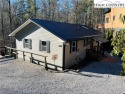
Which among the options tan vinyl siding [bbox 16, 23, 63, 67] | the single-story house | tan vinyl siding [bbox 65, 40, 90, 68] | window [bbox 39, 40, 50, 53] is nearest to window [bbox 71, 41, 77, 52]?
the single-story house

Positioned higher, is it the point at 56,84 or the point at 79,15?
the point at 79,15

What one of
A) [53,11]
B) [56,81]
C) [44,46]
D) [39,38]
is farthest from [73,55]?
[53,11]

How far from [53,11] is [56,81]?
42.0m

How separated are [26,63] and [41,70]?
2794 mm

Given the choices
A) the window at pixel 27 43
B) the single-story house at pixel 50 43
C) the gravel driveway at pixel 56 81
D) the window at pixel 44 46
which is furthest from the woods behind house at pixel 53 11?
the gravel driveway at pixel 56 81

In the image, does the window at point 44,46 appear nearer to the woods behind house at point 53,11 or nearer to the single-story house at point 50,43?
the single-story house at point 50,43

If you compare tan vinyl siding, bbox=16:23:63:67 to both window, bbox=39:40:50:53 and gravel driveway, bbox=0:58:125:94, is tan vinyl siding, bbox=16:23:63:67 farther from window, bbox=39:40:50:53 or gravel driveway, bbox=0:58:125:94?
gravel driveway, bbox=0:58:125:94

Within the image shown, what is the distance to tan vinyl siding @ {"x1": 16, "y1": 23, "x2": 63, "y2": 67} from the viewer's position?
52.1ft

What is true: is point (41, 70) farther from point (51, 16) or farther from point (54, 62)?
point (51, 16)

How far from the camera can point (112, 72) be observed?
15797 millimetres

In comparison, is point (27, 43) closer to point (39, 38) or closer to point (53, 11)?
point (39, 38)

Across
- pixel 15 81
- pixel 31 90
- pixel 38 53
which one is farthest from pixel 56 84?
pixel 38 53

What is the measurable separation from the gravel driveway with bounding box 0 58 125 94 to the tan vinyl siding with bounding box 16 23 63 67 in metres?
1.29

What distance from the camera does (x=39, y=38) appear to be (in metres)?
17.2
